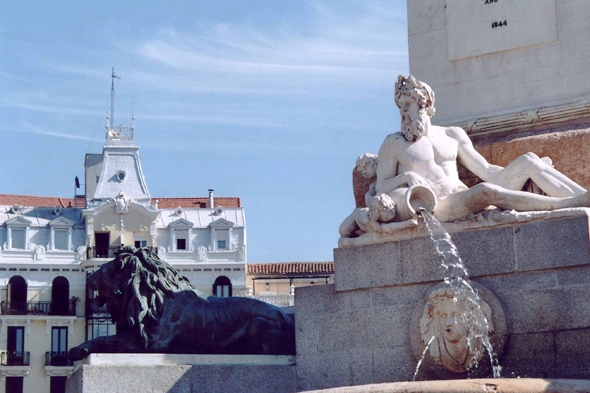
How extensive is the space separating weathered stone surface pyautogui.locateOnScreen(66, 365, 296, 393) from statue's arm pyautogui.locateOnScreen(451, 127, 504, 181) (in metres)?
3.15

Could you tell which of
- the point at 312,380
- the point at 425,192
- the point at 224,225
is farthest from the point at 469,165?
the point at 224,225

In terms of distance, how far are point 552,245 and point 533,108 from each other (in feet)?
11.1

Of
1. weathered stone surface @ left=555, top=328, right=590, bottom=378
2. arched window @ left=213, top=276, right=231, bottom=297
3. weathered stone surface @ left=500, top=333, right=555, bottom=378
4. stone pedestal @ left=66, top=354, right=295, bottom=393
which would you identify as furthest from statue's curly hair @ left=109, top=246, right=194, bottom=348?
arched window @ left=213, top=276, right=231, bottom=297

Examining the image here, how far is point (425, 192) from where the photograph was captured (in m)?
12.9

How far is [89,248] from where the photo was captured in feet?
213

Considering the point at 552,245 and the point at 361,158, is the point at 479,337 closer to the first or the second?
the point at 552,245

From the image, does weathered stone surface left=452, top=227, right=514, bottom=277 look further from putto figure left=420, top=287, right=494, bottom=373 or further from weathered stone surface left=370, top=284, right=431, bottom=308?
weathered stone surface left=370, top=284, right=431, bottom=308

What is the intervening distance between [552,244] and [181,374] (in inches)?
181

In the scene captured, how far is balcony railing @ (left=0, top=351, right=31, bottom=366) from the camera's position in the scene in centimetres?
5891

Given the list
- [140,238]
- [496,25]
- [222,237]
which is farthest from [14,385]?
[496,25]

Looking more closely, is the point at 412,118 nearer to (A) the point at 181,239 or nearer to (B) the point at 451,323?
(B) the point at 451,323

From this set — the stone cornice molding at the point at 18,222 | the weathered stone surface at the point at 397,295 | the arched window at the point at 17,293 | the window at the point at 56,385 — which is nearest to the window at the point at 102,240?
the stone cornice molding at the point at 18,222

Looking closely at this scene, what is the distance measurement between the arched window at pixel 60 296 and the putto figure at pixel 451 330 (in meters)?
51.8

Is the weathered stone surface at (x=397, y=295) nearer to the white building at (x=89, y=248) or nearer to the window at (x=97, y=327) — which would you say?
the window at (x=97, y=327)
